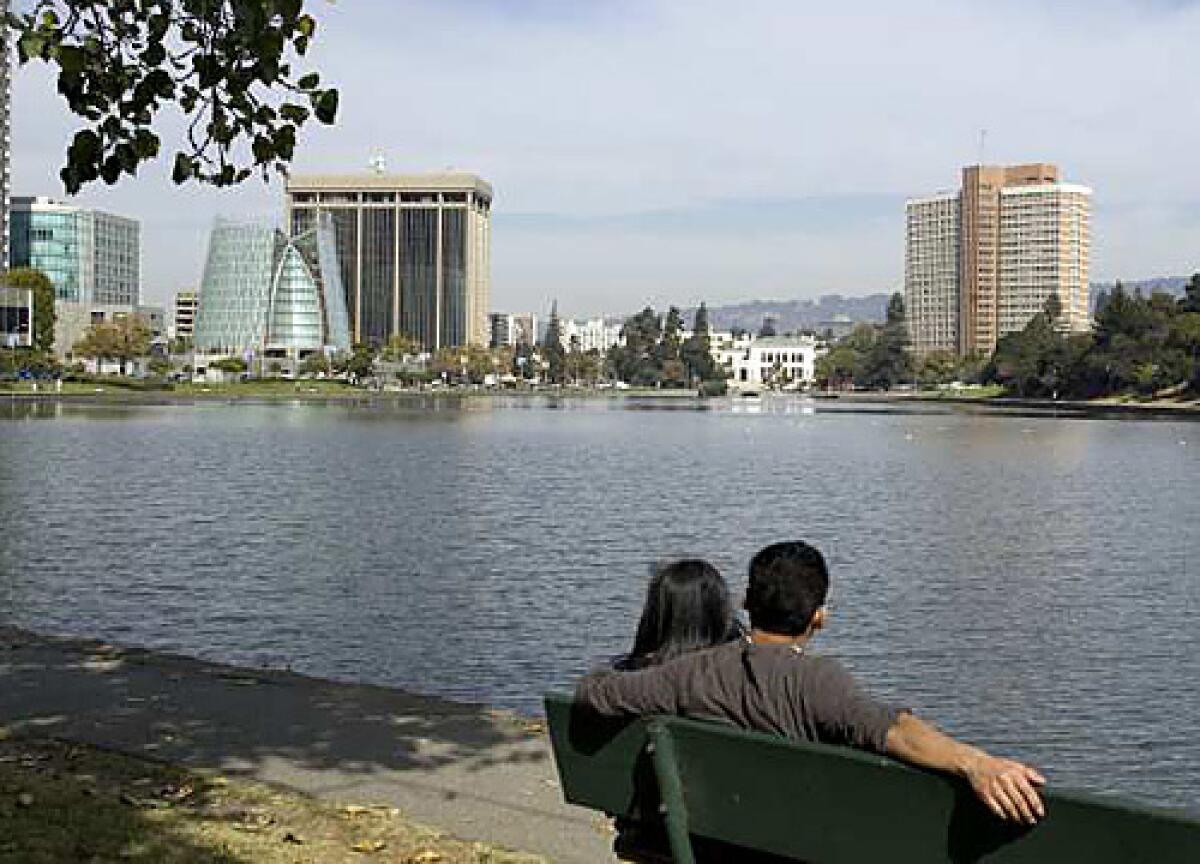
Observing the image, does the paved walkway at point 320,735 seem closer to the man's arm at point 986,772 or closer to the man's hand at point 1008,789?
the man's arm at point 986,772

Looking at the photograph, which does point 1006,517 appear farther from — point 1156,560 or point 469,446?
point 469,446

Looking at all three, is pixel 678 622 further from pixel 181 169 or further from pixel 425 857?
pixel 181 169

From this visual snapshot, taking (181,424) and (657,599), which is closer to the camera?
(657,599)

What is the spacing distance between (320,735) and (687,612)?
5.49 metres

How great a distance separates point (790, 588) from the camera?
4.78 metres

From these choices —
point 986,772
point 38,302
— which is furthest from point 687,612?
point 38,302

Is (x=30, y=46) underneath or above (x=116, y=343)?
underneath

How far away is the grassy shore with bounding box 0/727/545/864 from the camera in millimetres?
6992

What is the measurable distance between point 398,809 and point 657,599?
3543 millimetres

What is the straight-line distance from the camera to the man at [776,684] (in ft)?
14.5

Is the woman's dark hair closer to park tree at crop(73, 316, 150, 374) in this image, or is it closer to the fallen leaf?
the fallen leaf

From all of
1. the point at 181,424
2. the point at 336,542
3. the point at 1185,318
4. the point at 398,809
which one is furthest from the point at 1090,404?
the point at 398,809

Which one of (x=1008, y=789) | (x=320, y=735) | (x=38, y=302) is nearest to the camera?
(x=1008, y=789)

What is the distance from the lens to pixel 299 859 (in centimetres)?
698
